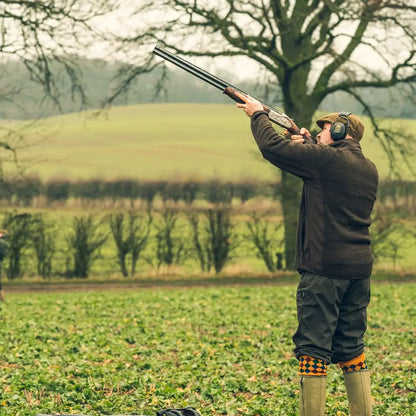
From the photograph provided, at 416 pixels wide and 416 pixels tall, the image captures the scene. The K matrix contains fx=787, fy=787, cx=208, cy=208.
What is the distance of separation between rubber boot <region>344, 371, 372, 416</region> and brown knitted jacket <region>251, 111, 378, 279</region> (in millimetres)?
671

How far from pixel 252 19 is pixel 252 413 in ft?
→ 59.8

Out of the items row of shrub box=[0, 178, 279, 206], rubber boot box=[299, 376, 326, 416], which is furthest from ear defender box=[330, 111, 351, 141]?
row of shrub box=[0, 178, 279, 206]

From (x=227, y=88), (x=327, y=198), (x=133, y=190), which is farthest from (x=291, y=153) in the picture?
(x=133, y=190)

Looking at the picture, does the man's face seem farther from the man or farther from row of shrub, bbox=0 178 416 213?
row of shrub, bbox=0 178 416 213

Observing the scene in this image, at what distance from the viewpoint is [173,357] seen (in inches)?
362

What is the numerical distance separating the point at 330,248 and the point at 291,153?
26.2 inches

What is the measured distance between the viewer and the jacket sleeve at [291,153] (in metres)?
4.94

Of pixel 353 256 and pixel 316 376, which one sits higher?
pixel 353 256

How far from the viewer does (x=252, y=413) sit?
6324 millimetres

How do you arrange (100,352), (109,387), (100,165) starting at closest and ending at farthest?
(109,387)
(100,352)
(100,165)

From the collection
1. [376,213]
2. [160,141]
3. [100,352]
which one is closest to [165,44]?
[376,213]

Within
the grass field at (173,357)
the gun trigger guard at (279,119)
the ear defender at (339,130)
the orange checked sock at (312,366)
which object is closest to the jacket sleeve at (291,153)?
the ear defender at (339,130)

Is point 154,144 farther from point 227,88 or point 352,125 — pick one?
point 352,125

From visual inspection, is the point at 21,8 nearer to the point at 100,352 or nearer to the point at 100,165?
the point at 100,352
